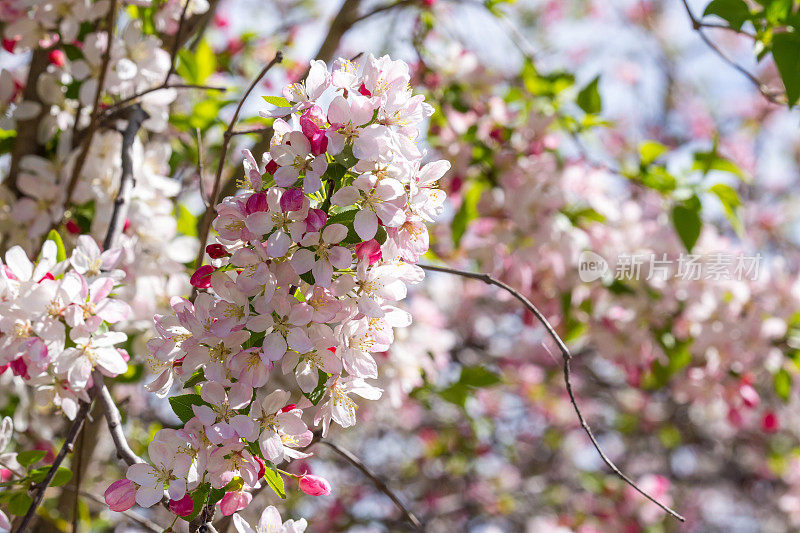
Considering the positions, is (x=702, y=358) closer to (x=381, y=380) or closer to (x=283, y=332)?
(x=381, y=380)

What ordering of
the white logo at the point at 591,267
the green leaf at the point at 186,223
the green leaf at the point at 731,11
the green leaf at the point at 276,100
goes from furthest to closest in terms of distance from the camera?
the white logo at the point at 591,267, the green leaf at the point at 186,223, the green leaf at the point at 731,11, the green leaf at the point at 276,100

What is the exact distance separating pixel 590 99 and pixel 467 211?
40cm

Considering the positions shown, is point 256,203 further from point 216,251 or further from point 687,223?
point 687,223

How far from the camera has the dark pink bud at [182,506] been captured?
2.19 ft

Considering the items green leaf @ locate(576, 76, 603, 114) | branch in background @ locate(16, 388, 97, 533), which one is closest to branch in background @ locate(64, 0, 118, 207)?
branch in background @ locate(16, 388, 97, 533)

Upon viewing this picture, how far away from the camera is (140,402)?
2631 millimetres

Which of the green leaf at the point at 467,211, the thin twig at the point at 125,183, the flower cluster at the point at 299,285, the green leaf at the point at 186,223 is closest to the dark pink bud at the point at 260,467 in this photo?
the flower cluster at the point at 299,285

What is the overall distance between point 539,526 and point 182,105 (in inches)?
71.4

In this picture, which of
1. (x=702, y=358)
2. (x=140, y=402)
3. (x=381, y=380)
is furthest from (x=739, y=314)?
(x=140, y=402)

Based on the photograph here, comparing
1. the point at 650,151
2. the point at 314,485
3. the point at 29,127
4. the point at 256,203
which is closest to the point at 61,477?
the point at 314,485

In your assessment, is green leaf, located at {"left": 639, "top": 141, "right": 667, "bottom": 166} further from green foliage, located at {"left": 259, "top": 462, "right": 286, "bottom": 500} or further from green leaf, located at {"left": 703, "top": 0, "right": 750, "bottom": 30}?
green foliage, located at {"left": 259, "top": 462, "right": 286, "bottom": 500}

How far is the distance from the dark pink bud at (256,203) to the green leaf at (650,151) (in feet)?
4.32

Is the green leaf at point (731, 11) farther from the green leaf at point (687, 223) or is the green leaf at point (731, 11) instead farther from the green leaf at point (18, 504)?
the green leaf at point (18, 504)

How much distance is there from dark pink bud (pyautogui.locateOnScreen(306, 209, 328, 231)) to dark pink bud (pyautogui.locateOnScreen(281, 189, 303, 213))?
1 cm
